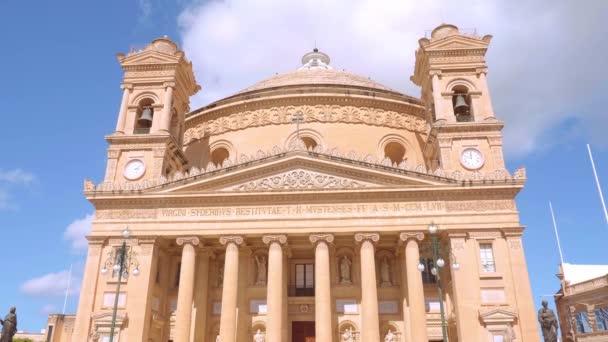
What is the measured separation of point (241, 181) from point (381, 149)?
1144cm

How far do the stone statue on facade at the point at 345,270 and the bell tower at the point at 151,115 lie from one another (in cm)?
1143

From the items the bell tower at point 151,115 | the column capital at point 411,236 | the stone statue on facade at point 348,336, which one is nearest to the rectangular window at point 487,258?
the column capital at point 411,236

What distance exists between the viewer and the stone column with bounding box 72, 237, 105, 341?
24859 millimetres

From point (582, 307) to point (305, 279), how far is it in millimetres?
27389

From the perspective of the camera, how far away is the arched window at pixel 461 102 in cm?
3033

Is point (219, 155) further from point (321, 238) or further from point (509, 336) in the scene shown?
point (509, 336)

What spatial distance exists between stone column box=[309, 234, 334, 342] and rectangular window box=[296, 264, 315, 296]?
9.35 ft

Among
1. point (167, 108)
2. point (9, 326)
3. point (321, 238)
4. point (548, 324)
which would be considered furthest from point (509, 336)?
point (167, 108)

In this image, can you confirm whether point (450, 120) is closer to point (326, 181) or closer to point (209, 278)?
point (326, 181)

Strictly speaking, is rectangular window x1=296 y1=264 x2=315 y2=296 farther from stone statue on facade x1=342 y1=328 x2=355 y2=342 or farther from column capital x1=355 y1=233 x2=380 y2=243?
column capital x1=355 y1=233 x2=380 y2=243

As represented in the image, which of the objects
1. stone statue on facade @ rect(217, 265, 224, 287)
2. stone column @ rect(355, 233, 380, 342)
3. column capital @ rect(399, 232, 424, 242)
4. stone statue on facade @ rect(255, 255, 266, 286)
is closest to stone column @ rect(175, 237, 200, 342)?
stone statue on facade @ rect(217, 265, 224, 287)

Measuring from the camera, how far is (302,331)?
90.4 ft

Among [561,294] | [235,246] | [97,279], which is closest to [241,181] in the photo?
[235,246]

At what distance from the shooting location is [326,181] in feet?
87.9
